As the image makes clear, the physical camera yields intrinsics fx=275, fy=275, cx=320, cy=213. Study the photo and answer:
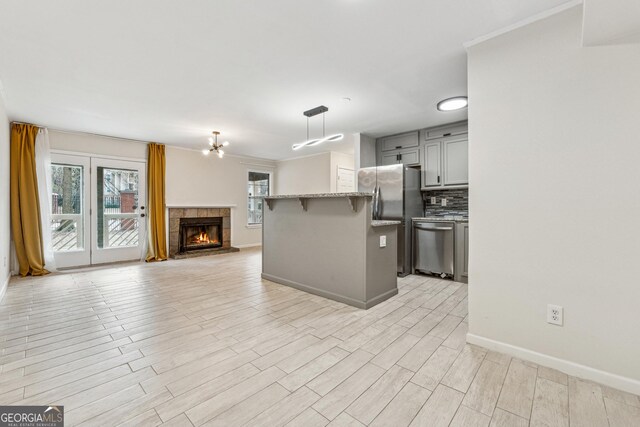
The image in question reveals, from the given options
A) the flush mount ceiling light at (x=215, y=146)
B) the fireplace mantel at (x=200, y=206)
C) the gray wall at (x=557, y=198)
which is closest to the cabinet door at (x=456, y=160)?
the gray wall at (x=557, y=198)

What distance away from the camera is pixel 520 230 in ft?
6.65

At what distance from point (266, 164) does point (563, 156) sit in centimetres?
702

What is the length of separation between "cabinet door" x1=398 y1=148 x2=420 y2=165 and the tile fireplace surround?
4551 millimetres

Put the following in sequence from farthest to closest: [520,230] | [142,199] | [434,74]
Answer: [142,199] < [434,74] < [520,230]

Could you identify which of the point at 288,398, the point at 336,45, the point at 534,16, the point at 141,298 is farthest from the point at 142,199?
the point at 534,16

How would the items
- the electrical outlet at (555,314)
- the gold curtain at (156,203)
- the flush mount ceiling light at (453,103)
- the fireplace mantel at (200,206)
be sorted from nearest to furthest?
the electrical outlet at (555,314) → the flush mount ceiling light at (453,103) → the gold curtain at (156,203) → the fireplace mantel at (200,206)

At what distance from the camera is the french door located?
16.2 ft

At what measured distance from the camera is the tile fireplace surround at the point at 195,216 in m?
6.20

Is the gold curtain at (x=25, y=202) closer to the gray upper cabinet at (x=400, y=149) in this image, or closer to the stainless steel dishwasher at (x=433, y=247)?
the gray upper cabinet at (x=400, y=149)

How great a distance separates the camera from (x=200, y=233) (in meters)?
6.80

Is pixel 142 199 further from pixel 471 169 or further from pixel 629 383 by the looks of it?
pixel 629 383

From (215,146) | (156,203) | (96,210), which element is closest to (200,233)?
(156,203)

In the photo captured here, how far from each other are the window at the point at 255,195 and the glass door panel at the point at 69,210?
3.50 meters

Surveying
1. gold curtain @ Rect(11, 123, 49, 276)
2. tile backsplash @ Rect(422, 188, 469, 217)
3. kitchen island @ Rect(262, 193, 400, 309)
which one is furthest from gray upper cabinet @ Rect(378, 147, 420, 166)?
gold curtain @ Rect(11, 123, 49, 276)
